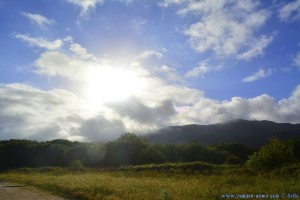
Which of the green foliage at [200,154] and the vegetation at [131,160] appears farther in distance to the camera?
the green foliage at [200,154]

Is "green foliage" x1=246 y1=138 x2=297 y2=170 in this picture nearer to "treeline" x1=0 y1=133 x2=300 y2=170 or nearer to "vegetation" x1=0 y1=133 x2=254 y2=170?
"treeline" x1=0 y1=133 x2=300 y2=170

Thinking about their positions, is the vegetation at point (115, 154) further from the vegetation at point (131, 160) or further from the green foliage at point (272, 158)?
the green foliage at point (272, 158)

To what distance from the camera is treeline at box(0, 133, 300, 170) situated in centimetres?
8581

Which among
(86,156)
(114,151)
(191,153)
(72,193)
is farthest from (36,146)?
(72,193)

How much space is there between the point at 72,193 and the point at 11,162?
9036 centimetres

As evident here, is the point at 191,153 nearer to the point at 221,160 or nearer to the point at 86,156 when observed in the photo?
the point at 221,160

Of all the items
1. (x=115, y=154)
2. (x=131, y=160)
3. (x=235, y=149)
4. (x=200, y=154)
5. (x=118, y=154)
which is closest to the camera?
(x=131, y=160)

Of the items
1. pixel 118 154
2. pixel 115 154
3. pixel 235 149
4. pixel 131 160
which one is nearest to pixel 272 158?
pixel 131 160

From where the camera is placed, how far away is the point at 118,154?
3442 inches

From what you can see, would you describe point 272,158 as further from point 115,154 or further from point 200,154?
point 115,154

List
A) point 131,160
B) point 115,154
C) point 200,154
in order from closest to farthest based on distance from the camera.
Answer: point 131,160, point 115,154, point 200,154

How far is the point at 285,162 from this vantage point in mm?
45812

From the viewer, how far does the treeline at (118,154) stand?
282 feet

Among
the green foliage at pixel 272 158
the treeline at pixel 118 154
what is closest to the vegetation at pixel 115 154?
the treeline at pixel 118 154
